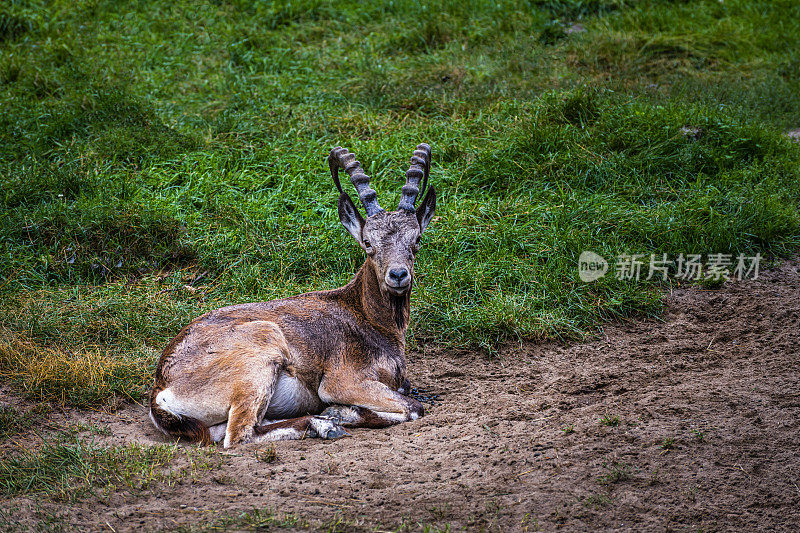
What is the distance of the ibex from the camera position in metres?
5.17

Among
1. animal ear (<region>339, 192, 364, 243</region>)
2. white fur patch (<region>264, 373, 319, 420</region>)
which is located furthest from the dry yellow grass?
animal ear (<region>339, 192, 364, 243</region>)

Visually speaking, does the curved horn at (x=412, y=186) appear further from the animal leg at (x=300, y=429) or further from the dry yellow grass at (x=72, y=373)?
the dry yellow grass at (x=72, y=373)

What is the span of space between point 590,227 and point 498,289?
1449 millimetres

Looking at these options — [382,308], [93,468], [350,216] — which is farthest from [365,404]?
[93,468]

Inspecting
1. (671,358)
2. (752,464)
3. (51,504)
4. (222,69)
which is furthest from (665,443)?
(222,69)

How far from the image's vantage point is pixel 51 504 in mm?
4141

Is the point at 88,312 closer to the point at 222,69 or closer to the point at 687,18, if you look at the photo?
the point at 222,69

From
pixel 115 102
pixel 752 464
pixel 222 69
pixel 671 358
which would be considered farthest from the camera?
pixel 222 69

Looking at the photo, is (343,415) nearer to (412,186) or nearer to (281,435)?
A: (281,435)

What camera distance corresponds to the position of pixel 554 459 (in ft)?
14.8

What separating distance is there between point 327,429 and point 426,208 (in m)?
2.00

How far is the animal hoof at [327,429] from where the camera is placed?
520 centimetres

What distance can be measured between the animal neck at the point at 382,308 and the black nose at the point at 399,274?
51 cm

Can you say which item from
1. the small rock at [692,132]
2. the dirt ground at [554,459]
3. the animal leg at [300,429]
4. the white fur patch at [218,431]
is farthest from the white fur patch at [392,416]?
the small rock at [692,132]
